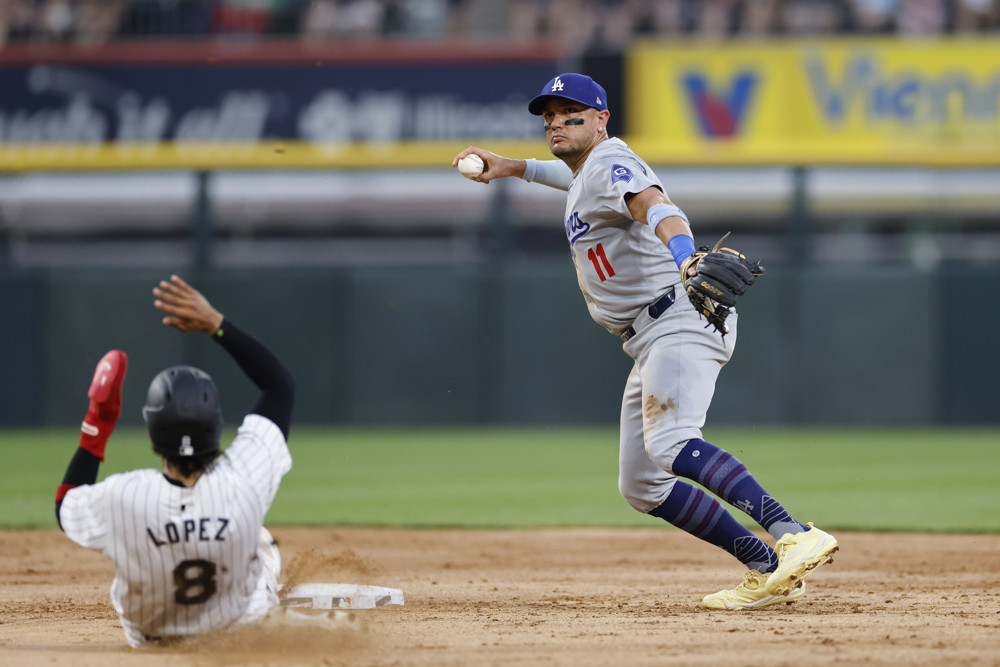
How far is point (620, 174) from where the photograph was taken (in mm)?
4246

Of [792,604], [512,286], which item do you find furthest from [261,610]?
[512,286]

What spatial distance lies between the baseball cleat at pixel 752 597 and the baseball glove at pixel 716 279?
1.06 meters

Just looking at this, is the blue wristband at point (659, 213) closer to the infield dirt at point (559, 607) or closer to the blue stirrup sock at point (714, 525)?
the blue stirrup sock at point (714, 525)

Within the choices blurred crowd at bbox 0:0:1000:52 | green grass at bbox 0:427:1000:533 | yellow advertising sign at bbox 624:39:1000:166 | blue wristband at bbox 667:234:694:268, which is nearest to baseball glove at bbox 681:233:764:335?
blue wristband at bbox 667:234:694:268

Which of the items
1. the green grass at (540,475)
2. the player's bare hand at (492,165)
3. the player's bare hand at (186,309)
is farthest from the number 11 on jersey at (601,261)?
the green grass at (540,475)

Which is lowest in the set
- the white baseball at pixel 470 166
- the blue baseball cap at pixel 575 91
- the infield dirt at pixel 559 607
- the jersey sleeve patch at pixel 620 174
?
the infield dirt at pixel 559 607

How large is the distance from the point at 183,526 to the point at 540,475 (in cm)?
655

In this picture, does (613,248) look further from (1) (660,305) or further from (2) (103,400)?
(2) (103,400)

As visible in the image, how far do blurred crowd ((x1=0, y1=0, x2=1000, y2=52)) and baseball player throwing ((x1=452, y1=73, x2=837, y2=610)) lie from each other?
1046 centimetres

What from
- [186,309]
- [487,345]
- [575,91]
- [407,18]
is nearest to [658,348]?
[575,91]

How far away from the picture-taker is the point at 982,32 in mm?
14266

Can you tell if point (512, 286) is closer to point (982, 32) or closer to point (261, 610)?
point (982, 32)

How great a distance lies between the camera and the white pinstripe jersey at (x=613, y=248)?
4383mm

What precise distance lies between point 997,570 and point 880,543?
1.11m
